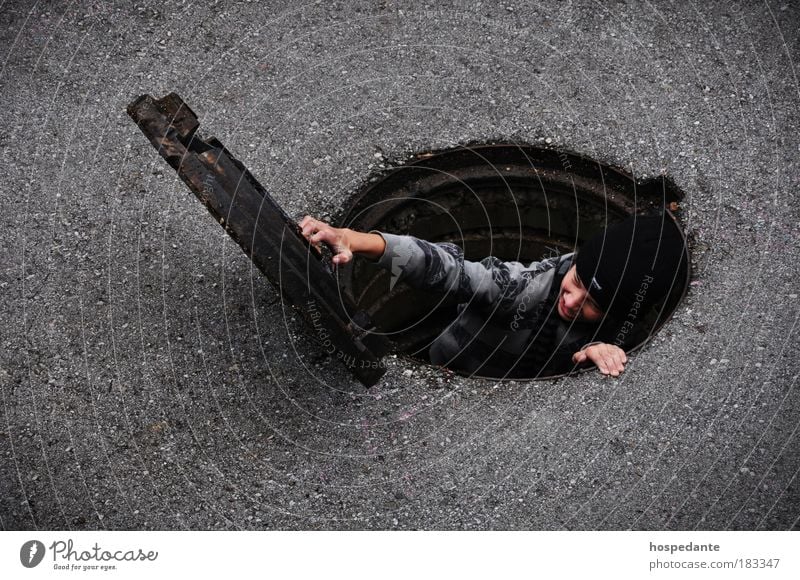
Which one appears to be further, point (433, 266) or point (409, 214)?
point (409, 214)

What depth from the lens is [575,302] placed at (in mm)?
2760

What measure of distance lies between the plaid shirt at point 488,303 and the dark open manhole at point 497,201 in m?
0.22

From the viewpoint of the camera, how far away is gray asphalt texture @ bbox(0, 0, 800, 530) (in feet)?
8.04

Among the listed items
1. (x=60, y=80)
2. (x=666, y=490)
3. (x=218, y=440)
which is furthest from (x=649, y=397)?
(x=60, y=80)

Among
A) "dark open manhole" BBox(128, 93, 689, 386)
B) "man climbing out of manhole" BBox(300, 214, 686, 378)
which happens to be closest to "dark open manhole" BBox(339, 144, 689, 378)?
"dark open manhole" BBox(128, 93, 689, 386)

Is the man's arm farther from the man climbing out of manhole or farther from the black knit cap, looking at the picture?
the black knit cap

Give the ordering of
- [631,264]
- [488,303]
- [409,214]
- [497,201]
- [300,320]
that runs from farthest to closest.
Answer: [497,201]
[409,214]
[488,303]
[300,320]
[631,264]

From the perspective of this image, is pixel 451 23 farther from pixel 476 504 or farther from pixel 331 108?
pixel 476 504

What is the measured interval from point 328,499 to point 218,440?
15.2 inches

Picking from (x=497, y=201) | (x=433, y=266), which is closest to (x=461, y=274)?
(x=433, y=266)

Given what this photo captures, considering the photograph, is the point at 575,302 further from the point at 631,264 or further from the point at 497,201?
the point at 497,201

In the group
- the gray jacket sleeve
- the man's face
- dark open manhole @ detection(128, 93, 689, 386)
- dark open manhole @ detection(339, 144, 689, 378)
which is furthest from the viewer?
dark open manhole @ detection(339, 144, 689, 378)

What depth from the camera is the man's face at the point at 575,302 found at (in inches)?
108

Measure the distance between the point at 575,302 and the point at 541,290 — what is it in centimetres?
22
